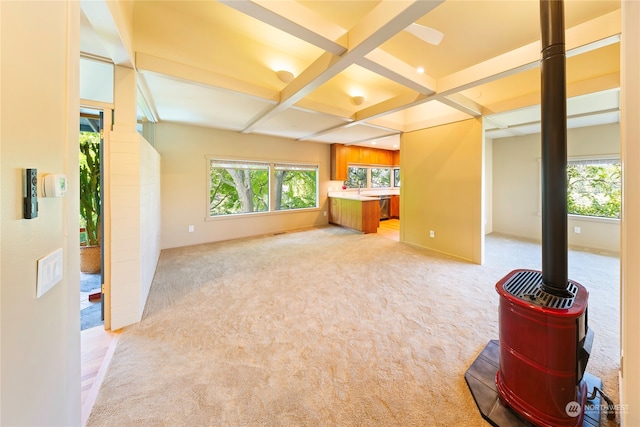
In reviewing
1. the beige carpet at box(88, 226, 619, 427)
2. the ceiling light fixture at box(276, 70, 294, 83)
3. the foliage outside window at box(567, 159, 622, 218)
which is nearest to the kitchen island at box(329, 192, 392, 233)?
the beige carpet at box(88, 226, 619, 427)

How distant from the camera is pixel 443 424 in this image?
122cm

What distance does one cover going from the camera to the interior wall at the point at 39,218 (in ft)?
1.91

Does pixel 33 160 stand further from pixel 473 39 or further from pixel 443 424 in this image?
pixel 473 39

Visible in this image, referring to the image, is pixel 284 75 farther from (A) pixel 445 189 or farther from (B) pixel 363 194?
(B) pixel 363 194

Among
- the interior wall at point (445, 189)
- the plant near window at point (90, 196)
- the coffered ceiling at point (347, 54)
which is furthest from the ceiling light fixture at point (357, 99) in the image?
the plant near window at point (90, 196)

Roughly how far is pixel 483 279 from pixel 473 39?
275cm

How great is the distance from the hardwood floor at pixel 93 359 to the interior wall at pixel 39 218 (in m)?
0.62

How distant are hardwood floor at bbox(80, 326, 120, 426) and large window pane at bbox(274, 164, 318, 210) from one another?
4209mm

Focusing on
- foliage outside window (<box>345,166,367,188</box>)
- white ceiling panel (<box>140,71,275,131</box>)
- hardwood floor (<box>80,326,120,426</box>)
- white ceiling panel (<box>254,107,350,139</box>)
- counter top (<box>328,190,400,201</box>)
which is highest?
white ceiling panel (<box>254,107,350,139</box>)

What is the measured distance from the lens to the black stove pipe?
1.18 m

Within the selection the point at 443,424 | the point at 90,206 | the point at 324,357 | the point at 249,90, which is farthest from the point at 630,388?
the point at 90,206

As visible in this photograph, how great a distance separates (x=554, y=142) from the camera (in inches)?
47.4

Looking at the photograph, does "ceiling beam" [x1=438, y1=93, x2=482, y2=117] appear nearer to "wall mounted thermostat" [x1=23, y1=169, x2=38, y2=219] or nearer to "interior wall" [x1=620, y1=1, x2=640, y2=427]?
"interior wall" [x1=620, y1=1, x2=640, y2=427]

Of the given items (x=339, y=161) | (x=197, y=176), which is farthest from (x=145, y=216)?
(x=339, y=161)
